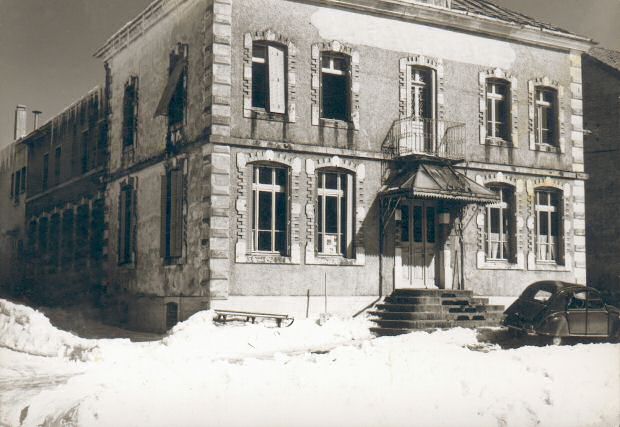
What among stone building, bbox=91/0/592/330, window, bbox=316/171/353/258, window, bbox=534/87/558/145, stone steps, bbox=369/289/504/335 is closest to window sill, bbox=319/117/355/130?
stone building, bbox=91/0/592/330

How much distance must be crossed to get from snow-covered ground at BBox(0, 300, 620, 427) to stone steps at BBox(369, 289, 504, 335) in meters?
2.78

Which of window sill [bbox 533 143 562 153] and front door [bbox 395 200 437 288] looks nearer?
front door [bbox 395 200 437 288]

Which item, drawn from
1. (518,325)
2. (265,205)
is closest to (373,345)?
(518,325)

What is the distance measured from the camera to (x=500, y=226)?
70.1 ft

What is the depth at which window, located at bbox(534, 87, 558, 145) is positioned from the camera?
22.3 meters

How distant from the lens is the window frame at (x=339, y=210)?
18719 millimetres

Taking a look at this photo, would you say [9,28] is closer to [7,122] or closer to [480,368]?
[7,122]

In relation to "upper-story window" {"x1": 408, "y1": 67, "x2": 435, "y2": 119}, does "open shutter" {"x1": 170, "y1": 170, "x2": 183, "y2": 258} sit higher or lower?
lower

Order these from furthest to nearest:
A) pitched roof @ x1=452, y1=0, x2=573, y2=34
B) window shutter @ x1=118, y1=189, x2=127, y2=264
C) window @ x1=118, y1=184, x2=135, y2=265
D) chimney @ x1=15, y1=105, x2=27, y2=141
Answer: window shutter @ x1=118, y1=189, x2=127, y2=264
window @ x1=118, y1=184, x2=135, y2=265
pitched roof @ x1=452, y1=0, x2=573, y2=34
chimney @ x1=15, y1=105, x2=27, y2=141

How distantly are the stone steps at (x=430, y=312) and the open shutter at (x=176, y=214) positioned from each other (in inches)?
196

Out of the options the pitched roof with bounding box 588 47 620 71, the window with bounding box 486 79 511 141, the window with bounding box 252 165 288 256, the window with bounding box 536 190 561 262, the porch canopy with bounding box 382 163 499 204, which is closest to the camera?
the window with bounding box 252 165 288 256

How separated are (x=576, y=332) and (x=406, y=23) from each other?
8924 mm

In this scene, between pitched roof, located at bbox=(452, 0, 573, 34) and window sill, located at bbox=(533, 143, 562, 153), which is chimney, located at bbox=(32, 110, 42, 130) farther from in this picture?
window sill, located at bbox=(533, 143, 562, 153)

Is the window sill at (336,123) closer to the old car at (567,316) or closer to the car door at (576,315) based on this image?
the old car at (567,316)
